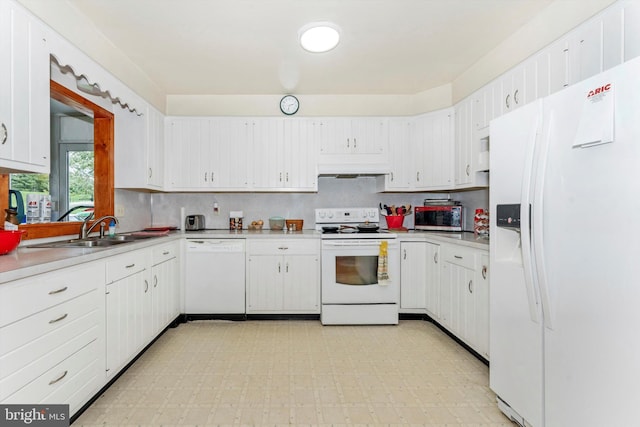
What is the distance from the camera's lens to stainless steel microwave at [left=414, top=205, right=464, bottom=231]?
12.4 ft

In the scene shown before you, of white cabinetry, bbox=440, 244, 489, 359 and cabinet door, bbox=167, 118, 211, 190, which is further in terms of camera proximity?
cabinet door, bbox=167, 118, 211, 190

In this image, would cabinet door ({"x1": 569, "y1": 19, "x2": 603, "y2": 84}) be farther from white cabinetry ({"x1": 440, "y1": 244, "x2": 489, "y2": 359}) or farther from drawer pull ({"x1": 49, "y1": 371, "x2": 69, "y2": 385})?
drawer pull ({"x1": 49, "y1": 371, "x2": 69, "y2": 385})

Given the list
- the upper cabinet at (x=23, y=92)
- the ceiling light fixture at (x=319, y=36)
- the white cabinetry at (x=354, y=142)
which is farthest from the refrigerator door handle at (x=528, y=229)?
the upper cabinet at (x=23, y=92)

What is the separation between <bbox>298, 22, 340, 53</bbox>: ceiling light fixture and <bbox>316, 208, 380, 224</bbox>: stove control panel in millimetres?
1926

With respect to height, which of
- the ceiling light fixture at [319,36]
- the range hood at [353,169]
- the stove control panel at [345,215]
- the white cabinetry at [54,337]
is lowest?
the white cabinetry at [54,337]

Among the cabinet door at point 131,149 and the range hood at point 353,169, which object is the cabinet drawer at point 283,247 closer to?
the range hood at point 353,169

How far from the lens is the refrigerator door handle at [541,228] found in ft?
5.06

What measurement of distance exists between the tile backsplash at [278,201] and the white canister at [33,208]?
5.40 feet

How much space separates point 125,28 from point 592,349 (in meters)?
3.37

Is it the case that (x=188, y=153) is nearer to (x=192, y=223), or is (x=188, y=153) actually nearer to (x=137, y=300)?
(x=192, y=223)

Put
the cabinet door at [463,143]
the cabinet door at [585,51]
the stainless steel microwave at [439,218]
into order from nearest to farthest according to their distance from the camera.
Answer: the cabinet door at [585,51] → the cabinet door at [463,143] → the stainless steel microwave at [439,218]

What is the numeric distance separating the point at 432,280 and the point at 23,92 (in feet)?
11.3

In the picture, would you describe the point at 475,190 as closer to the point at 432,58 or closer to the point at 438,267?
the point at 438,267

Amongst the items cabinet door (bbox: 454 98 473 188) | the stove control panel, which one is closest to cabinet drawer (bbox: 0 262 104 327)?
the stove control panel
